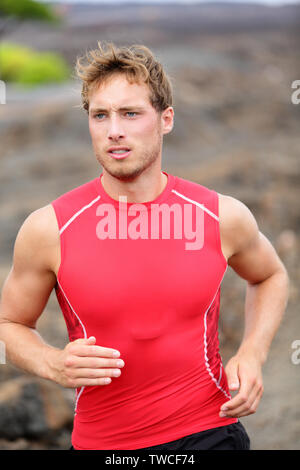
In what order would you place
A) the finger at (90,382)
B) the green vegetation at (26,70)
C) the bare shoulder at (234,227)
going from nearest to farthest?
the finger at (90,382), the bare shoulder at (234,227), the green vegetation at (26,70)

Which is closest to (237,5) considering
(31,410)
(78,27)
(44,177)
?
(78,27)

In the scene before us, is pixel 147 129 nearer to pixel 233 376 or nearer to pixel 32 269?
pixel 32 269

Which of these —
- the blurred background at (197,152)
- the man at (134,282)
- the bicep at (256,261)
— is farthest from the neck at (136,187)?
the blurred background at (197,152)

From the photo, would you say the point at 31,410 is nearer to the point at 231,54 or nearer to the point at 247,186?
the point at 247,186

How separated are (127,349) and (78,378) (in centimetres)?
31

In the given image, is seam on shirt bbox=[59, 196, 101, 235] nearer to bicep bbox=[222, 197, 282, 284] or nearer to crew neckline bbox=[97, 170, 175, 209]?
crew neckline bbox=[97, 170, 175, 209]

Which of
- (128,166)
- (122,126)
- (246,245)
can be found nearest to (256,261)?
(246,245)

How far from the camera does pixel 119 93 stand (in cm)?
263

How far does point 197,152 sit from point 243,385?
14107 millimetres

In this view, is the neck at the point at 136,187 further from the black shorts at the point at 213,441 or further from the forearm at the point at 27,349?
the black shorts at the point at 213,441

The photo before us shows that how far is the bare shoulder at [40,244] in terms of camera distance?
8.73ft

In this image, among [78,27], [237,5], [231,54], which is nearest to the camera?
[231,54]

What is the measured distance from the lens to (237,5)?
54.8 metres

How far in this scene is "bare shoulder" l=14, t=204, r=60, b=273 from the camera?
8.73 ft
